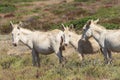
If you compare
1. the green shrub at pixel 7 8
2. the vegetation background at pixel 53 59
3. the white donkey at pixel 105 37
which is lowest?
the green shrub at pixel 7 8

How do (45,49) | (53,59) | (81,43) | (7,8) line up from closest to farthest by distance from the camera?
(45,49)
(81,43)
(53,59)
(7,8)

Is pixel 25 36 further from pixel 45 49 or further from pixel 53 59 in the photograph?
pixel 53 59

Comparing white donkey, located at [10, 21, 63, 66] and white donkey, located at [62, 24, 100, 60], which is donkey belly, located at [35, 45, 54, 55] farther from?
white donkey, located at [62, 24, 100, 60]

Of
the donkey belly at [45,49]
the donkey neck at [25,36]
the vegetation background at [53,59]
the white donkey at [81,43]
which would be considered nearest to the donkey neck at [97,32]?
the white donkey at [81,43]

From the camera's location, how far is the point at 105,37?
15602 mm

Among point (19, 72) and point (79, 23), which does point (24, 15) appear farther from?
point (19, 72)

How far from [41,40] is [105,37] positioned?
264cm

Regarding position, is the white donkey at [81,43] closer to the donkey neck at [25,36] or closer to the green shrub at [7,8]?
the donkey neck at [25,36]

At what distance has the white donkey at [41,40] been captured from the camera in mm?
16009

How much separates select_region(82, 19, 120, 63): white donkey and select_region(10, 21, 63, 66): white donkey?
1.19 m

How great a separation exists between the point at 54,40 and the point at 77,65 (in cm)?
151

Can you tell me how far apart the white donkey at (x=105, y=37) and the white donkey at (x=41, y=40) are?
46.7 inches

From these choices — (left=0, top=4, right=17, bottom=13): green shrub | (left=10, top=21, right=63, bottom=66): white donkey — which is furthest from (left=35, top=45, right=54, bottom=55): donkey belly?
(left=0, top=4, right=17, bottom=13): green shrub

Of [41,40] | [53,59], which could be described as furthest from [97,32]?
[53,59]
